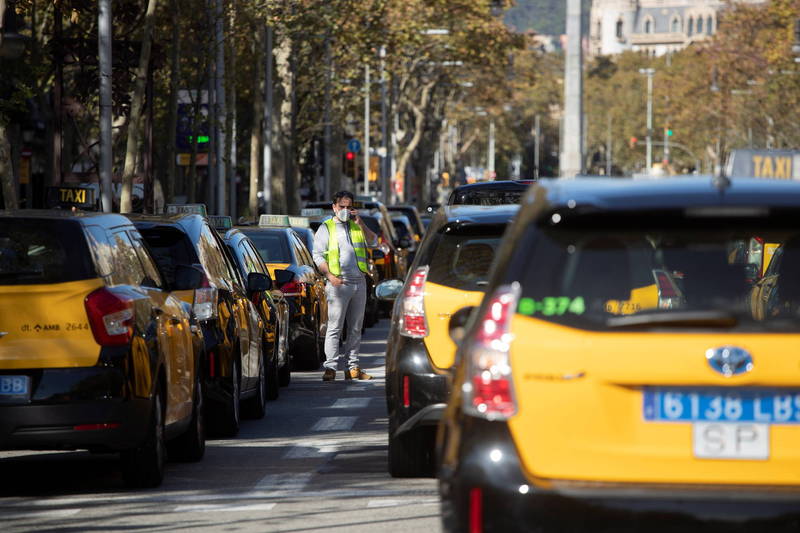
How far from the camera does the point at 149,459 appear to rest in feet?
32.6

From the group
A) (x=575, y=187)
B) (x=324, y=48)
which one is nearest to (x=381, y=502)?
(x=575, y=187)

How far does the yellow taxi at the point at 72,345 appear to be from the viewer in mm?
9352

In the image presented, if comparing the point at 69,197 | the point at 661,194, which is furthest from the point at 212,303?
the point at 69,197

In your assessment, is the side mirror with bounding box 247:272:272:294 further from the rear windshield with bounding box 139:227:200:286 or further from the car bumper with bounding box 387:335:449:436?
the car bumper with bounding box 387:335:449:436

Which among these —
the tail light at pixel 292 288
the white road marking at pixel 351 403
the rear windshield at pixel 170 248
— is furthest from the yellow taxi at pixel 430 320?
the tail light at pixel 292 288

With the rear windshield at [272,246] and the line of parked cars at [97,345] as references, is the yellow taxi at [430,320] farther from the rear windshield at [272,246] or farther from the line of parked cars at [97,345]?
the rear windshield at [272,246]

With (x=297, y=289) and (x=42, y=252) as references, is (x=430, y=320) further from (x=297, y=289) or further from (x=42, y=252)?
(x=297, y=289)

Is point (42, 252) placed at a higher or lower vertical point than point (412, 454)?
higher

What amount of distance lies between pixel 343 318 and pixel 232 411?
502 cm

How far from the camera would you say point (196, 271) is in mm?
10805

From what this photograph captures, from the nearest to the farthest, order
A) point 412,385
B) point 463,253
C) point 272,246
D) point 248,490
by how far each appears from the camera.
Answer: point 412,385 < point 248,490 < point 463,253 < point 272,246

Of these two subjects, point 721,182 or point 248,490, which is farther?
point 248,490

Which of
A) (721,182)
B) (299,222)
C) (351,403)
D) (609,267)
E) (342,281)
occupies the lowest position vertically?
(351,403)

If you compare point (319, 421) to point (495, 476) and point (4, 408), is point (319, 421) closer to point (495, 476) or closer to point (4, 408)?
Result: point (4, 408)
